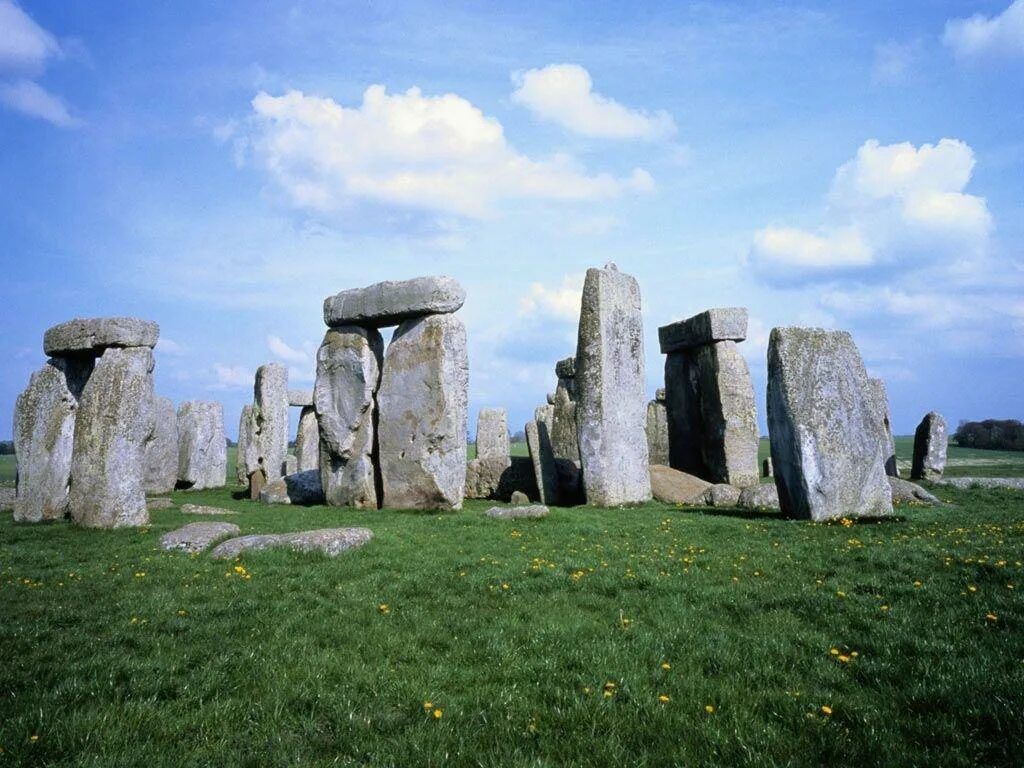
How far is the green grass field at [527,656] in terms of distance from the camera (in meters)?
3.74

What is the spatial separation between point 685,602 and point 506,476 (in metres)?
11.4

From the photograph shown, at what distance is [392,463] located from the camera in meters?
16.0

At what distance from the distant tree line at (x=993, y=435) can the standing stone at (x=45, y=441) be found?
45002mm

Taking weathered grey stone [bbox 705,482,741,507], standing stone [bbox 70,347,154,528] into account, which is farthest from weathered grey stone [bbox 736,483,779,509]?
standing stone [bbox 70,347,154,528]

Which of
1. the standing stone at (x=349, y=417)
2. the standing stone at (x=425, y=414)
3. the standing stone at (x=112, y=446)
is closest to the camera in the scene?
the standing stone at (x=112, y=446)

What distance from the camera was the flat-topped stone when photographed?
42.3 feet

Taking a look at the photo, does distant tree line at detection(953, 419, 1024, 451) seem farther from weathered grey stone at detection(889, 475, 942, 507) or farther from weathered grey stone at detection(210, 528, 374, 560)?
weathered grey stone at detection(210, 528, 374, 560)

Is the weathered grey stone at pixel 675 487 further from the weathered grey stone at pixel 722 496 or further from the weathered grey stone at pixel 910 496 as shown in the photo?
the weathered grey stone at pixel 910 496

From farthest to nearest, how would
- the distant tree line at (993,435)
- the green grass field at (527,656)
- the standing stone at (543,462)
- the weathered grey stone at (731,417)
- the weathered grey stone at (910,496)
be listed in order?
the distant tree line at (993,435) → the weathered grey stone at (731,417) → the standing stone at (543,462) → the weathered grey stone at (910,496) → the green grass field at (527,656)

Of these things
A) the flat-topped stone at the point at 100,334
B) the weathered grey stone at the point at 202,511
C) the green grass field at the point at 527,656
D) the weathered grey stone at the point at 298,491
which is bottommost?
the green grass field at the point at 527,656

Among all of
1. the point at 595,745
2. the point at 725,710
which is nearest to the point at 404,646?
the point at 595,745

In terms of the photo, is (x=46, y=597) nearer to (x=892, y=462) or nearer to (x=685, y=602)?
(x=685, y=602)

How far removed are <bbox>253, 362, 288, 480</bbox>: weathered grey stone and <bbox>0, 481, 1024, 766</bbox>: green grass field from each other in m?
14.6

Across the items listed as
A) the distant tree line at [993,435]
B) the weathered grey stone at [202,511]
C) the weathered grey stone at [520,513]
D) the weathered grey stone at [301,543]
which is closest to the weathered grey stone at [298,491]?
the weathered grey stone at [202,511]
